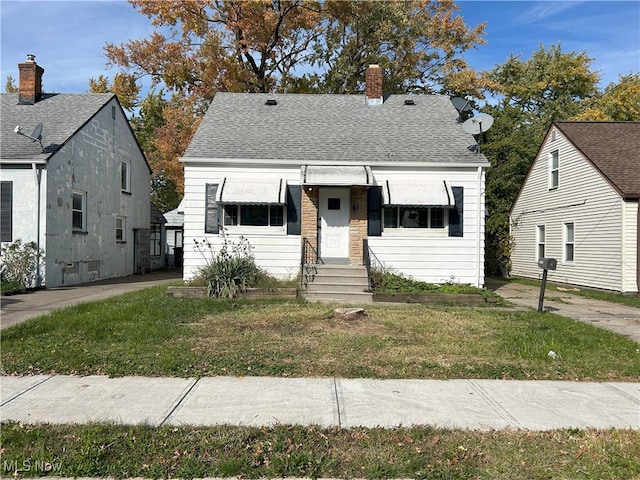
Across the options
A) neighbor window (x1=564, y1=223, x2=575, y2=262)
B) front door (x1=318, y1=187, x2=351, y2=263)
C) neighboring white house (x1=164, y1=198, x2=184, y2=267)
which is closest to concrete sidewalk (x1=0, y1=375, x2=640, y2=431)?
front door (x1=318, y1=187, x2=351, y2=263)

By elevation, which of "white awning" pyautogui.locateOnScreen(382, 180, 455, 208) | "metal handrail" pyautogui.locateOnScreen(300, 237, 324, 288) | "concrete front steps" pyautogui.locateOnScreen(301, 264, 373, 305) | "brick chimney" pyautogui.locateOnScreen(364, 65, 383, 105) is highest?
"brick chimney" pyautogui.locateOnScreen(364, 65, 383, 105)

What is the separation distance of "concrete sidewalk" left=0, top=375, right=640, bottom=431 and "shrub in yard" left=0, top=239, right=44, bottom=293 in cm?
932

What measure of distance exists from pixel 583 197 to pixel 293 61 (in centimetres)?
1648

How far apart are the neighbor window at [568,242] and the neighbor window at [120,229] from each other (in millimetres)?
17648

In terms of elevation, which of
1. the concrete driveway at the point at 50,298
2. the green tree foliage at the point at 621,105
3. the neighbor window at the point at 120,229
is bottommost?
the concrete driveway at the point at 50,298

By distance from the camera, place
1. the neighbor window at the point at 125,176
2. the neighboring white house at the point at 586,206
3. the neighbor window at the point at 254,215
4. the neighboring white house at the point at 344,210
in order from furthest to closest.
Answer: the neighbor window at the point at 125,176 → the neighboring white house at the point at 586,206 → the neighbor window at the point at 254,215 → the neighboring white house at the point at 344,210

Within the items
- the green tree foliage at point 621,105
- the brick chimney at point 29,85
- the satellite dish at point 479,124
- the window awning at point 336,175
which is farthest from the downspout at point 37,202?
the green tree foliage at point 621,105

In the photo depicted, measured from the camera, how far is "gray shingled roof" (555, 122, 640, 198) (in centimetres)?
1395

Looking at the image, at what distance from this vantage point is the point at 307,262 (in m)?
12.6

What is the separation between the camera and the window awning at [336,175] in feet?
39.1

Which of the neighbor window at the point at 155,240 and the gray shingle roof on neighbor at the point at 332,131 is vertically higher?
the gray shingle roof on neighbor at the point at 332,131

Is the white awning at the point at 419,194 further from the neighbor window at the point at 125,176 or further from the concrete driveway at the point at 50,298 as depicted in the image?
the neighbor window at the point at 125,176

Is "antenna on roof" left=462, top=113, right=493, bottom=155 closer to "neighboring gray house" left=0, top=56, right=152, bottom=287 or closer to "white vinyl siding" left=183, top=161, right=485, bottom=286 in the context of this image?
"white vinyl siding" left=183, top=161, right=485, bottom=286

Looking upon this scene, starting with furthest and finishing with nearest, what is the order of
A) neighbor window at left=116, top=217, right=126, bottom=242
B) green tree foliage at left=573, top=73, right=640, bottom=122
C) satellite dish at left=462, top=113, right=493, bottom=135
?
green tree foliage at left=573, top=73, right=640, bottom=122 → neighbor window at left=116, top=217, right=126, bottom=242 → satellite dish at left=462, top=113, right=493, bottom=135
